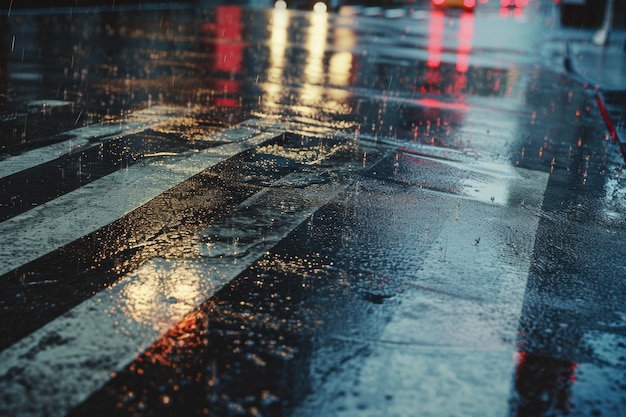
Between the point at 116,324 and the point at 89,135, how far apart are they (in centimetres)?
472

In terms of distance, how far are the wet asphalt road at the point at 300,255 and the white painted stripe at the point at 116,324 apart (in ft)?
0.05

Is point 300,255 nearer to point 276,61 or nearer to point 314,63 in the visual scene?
point 276,61

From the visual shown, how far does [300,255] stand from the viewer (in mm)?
5074

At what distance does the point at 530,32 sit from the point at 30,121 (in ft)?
91.7

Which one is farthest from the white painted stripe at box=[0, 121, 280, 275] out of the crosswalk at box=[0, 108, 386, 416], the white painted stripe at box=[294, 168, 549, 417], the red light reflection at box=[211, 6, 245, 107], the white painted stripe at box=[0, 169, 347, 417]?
the red light reflection at box=[211, 6, 245, 107]

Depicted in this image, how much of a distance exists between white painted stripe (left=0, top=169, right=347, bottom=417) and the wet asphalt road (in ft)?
0.05

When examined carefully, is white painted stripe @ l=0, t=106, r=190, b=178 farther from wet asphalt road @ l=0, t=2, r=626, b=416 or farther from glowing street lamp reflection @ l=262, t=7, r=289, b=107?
glowing street lamp reflection @ l=262, t=7, r=289, b=107

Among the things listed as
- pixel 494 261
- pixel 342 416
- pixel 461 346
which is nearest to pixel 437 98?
pixel 494 261

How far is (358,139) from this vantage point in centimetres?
888

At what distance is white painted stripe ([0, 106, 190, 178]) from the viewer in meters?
6.94

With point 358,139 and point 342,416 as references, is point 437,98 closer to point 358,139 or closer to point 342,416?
point 358,139

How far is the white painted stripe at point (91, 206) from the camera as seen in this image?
4.96 m

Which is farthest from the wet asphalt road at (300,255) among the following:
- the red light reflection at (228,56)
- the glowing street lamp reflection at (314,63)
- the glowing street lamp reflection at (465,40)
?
the glowing street lamp reflection at (465,40)

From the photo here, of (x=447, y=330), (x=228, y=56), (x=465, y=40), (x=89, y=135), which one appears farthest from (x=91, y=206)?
(x=465, y=40)
